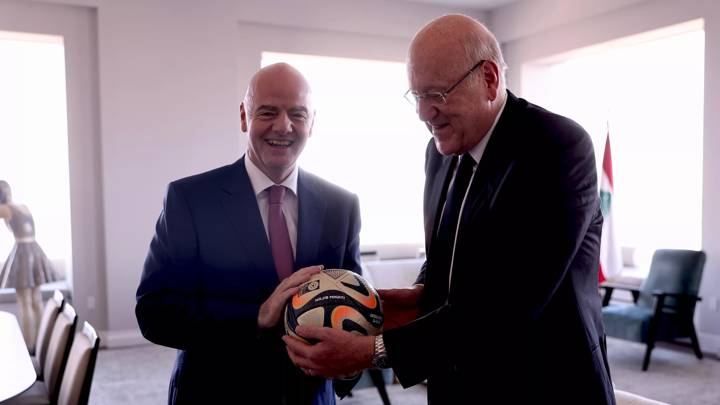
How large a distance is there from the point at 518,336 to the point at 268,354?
648 mm

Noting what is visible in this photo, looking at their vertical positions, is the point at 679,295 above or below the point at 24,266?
below

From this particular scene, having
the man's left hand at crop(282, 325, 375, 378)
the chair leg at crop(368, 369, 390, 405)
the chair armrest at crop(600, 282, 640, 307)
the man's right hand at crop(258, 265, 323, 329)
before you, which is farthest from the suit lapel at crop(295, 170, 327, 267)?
the chair armrest at crop(600, 282, 640, 307)

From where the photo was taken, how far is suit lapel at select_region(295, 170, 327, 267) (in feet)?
5.72

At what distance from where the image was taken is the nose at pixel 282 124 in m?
1.67

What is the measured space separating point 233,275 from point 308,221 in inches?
10.1

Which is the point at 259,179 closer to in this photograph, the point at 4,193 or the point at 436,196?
the point at 436,196

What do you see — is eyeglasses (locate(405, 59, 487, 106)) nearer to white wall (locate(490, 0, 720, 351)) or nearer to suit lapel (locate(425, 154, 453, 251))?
suit lapel (locate(425, 154, 453, 251))

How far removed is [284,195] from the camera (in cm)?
180

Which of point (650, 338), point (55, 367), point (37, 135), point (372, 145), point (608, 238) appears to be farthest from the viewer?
point (372, 145)

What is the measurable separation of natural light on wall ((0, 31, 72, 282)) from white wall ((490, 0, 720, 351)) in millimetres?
5474

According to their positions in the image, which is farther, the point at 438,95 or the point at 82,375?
Answer: the point at 82,375

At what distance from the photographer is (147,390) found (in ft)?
15.7

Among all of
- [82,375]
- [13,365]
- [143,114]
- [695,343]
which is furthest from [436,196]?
[143,114]

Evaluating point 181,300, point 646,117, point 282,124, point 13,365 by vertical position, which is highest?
point 646,117
